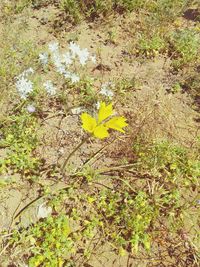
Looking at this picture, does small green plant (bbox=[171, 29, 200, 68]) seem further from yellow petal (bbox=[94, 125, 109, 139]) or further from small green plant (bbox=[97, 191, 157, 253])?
yellow petal (bbox=[94, 125, 109, 139])

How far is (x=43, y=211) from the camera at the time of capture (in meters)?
3.79

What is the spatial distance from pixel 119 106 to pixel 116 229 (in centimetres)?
169

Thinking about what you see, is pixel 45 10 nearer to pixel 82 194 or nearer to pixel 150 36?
pixel 150 36

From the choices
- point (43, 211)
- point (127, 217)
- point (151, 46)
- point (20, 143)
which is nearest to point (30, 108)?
point (20, 143)

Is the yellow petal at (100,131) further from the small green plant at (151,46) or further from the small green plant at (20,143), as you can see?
the small green plant at (151,46)

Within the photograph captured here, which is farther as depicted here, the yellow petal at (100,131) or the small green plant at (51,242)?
the small green plant at (51,242)

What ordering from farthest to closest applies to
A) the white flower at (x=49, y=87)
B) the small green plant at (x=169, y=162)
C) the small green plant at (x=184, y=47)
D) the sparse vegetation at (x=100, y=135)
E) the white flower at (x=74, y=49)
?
the small green plant at (x=184, y=47)
the white flower at (x=49, y=87)
the white flower at (x=74, y=49)
the small green plant at (x=169, y=162)
the sparse vegetation at (x=100, y=135)

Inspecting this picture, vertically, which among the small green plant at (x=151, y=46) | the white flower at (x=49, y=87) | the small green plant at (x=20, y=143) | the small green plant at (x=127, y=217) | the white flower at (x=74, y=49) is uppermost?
the white flower at (x=74, y=49)

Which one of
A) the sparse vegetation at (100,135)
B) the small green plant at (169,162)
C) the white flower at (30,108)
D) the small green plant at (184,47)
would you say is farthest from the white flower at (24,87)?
the small green plant at (184,47)

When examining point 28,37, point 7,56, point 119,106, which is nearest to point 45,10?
point 28,37

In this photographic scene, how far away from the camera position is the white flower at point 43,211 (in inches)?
149

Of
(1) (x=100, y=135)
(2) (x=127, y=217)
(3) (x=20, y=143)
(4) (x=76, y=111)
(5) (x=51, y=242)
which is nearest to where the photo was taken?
(1) (x=100, y=135)

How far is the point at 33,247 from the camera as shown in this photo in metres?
3.54

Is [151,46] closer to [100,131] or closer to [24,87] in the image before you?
[24,87]
